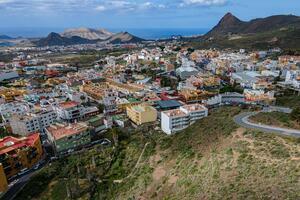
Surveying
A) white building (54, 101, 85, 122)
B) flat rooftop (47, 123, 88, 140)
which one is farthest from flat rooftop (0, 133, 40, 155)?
white building (54, 101, 85, 122)

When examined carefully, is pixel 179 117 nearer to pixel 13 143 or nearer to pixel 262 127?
pixel 262 127

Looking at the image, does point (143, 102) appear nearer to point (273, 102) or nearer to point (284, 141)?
point (273, 102)

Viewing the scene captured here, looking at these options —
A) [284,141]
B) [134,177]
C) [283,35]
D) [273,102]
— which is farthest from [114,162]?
[283,35]

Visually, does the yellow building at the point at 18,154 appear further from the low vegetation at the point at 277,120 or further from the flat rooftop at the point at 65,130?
the low vegetation at the point at 277,120

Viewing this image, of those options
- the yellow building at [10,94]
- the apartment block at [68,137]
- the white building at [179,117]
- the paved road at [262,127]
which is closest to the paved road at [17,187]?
the apartment block at [68,137]

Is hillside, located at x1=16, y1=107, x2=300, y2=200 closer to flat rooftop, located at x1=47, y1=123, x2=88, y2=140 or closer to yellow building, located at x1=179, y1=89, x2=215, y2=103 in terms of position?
flat rooftop, located at x1=47, y1=123, x2=88, y2=140

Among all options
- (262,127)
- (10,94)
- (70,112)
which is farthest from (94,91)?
(262,127)
